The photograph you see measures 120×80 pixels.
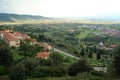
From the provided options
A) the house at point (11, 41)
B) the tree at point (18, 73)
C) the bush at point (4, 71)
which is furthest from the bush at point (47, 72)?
the house at point (11, 41)

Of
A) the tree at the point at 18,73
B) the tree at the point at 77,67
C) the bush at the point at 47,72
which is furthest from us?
the tree at the point at 77,67

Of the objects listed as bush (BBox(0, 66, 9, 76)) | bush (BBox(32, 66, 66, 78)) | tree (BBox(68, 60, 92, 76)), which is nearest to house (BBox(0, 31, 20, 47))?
bush (BBox(0, 66, 9, 76))

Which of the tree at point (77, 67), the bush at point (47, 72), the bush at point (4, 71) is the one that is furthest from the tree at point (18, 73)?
the tree at point (77, 67)

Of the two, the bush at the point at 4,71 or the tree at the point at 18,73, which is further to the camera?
the bush at the point at 4,71

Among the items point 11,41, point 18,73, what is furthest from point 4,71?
point 11,41

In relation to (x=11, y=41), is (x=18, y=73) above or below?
below

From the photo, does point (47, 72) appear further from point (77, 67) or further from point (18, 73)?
point (77, 67)

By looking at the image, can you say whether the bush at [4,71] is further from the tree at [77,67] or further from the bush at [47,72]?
the tree at [77,67]

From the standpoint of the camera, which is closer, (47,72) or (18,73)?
(18,73)

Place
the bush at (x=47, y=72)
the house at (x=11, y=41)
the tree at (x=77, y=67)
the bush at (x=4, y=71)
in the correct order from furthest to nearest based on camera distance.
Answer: the house at (x=11, y=41)
the bush at (x=4, y=71)
the tree at (x=77, y=67)
the bush at (x=47, y=72)

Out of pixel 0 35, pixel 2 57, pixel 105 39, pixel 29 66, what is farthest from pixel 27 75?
pixel 105 39

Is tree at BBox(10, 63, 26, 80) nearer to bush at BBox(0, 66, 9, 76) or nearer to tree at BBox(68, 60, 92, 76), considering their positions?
bush at BBox(0, 66, 9, 76)

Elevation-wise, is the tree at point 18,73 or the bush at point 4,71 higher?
the tree at point 18,73
